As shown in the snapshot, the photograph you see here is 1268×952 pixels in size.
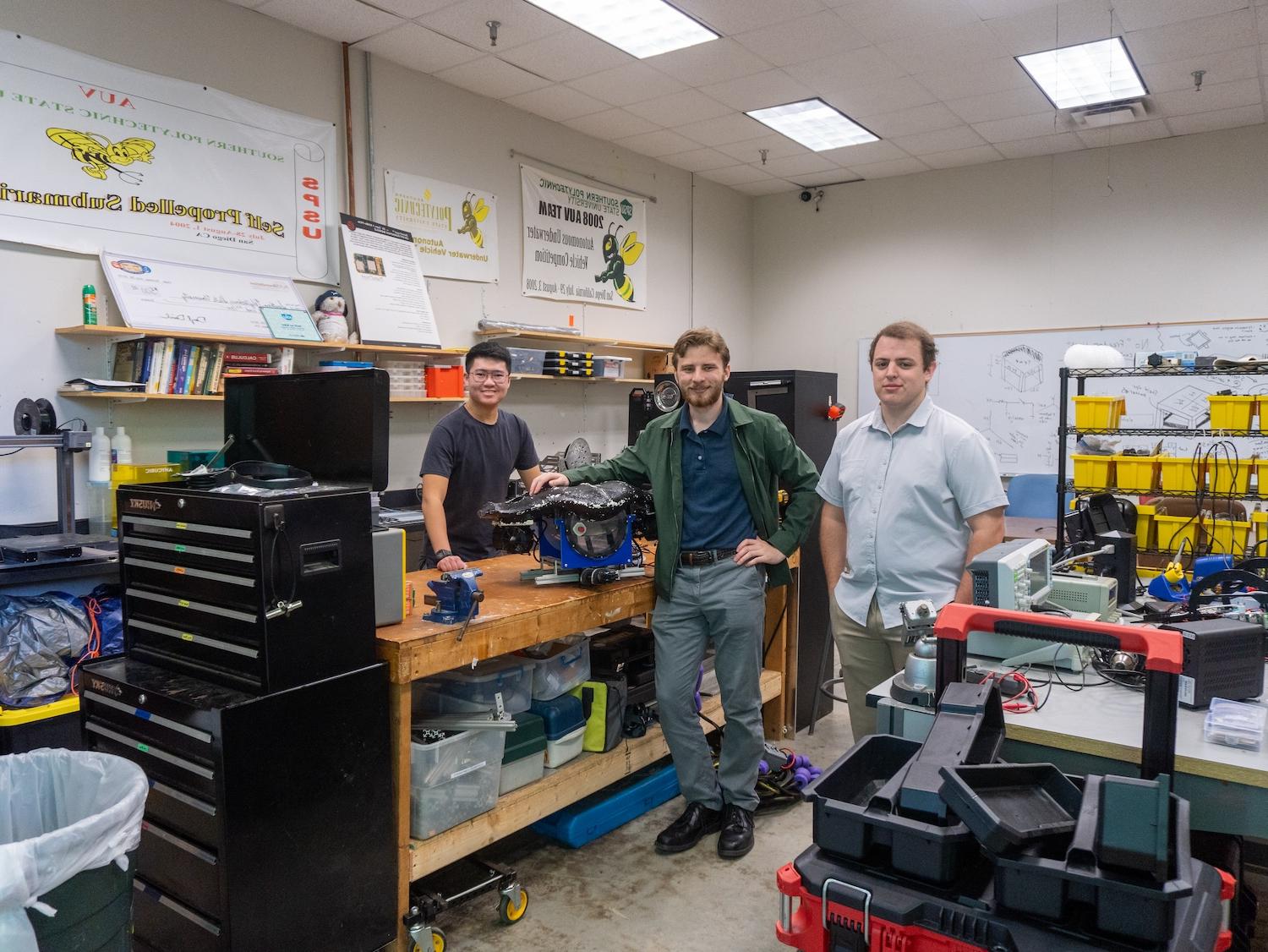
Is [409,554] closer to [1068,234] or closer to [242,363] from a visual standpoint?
[242,363]

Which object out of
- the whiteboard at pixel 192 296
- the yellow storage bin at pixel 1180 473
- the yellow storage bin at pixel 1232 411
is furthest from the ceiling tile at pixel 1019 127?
the whiteboard at pixel 192 296

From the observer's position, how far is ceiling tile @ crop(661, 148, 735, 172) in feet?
19.8

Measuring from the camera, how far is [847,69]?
451 cm

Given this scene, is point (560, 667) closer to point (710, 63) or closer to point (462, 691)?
point (462, 691)

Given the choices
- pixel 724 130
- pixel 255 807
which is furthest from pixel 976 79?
pixel 255 807

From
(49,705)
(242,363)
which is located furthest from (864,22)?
(49,705)

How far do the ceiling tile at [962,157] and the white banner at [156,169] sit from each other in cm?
411

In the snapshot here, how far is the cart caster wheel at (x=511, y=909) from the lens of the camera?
93.4 inches

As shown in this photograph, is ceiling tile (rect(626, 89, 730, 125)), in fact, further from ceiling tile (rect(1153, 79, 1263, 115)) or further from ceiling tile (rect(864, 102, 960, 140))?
ceiling tile (rect(1153, 79, 1263, 115))

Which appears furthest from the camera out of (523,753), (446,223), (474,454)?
(446,223)

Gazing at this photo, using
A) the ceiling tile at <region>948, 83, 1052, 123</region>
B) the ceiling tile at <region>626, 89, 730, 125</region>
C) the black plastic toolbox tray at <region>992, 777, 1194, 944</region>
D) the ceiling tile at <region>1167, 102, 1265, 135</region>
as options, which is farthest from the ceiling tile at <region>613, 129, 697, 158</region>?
the black plastic toolbox tray at <region>992, 777, 1194, 944</region>

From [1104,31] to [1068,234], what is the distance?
2.15m

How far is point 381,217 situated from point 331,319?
74 cm

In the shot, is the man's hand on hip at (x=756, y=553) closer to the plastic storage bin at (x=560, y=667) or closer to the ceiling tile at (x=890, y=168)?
the plastic storage bin at (x=560, y=667)
